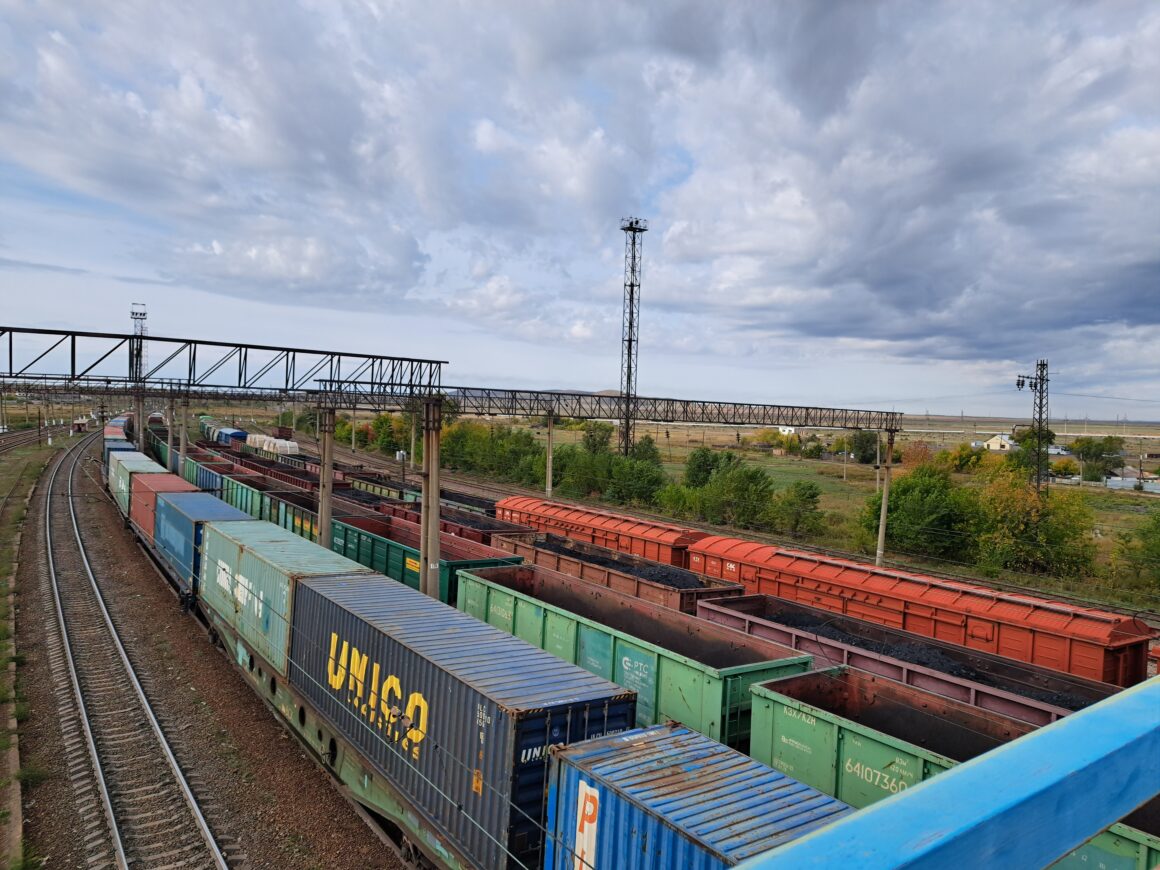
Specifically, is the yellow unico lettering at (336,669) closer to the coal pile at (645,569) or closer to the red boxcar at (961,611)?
the coal pile at (645,569)

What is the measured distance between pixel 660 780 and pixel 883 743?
11.8ft

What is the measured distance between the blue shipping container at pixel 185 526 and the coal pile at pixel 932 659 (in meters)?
17.8

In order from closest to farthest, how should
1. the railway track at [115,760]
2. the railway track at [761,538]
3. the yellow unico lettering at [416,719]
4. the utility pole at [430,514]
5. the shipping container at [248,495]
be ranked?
the yellow unico lettering at [416,719] → the railway track at [115,760] → the utility pole at [430,514] → the railway track at [761,538] → the shipping container at [248,495]

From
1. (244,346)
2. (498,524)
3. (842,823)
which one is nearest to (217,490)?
(244,346)

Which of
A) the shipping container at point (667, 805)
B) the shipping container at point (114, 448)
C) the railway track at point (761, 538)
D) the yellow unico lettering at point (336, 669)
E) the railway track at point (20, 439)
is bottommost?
the railway track at point (761, 538)

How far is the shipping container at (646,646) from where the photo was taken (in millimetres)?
12148

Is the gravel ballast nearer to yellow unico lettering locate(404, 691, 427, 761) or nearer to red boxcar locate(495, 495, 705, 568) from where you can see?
yellow unico lettering locate(404, 691, 427, 761)

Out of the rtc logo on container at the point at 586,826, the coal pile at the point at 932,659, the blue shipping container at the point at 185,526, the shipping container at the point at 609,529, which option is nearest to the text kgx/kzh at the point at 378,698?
the rtc logo on container at the point at 586,826

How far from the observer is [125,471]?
3694 centimetres

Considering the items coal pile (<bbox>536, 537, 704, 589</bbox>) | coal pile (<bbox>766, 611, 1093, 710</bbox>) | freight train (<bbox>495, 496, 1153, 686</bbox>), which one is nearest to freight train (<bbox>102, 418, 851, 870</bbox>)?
coal pile (<bbox>766, 611, 1093, 710</bbox>)

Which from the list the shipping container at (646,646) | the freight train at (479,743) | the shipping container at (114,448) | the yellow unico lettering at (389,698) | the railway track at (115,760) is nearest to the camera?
the freight train at (479,743)

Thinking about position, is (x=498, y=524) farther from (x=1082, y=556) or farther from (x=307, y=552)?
(x=1082, y=556)

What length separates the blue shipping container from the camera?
894 inches

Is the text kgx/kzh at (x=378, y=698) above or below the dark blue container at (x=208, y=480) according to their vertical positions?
below
